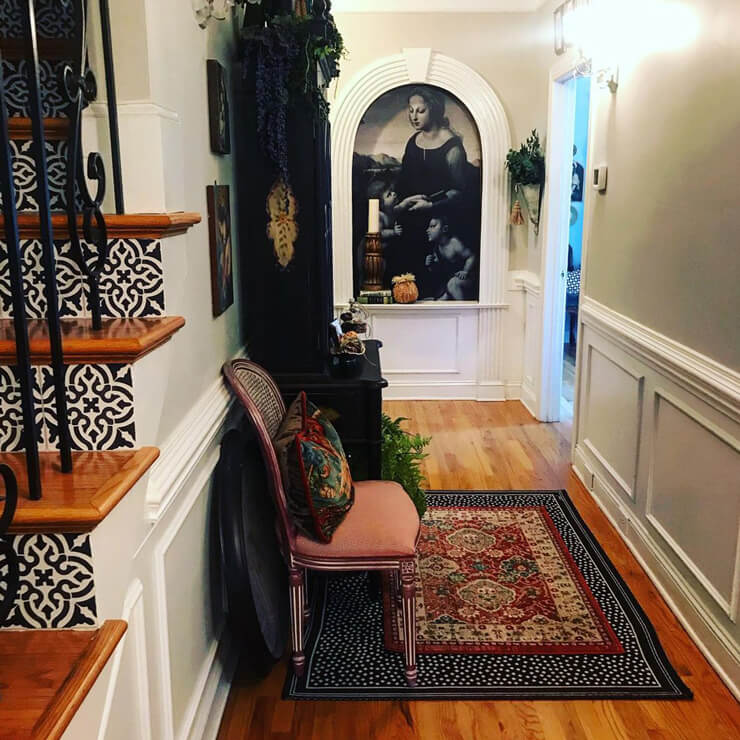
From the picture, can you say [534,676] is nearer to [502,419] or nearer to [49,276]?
[49,276]

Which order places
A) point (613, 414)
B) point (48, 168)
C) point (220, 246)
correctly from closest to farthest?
point (48, 168), point (220, 246), point (613, 414)

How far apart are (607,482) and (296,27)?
8.08 feet

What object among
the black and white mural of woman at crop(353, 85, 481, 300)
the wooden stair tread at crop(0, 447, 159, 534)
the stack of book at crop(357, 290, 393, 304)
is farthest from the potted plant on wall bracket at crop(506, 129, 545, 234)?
the wooden stair tread at crop(0, 447, 159, 534)

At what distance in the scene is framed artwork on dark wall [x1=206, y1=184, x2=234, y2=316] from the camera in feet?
7.32

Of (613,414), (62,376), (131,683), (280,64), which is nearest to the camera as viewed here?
(62,376)

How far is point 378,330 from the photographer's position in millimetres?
5609

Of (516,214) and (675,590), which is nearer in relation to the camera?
(675,590)

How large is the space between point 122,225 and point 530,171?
13.4 ft

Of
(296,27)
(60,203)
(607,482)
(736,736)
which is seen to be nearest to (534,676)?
(736,736)

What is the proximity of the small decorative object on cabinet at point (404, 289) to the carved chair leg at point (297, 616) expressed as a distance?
11.0 feet

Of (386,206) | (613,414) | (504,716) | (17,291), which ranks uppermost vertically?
(386,206)

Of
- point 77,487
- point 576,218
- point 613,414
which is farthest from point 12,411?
point 576,218

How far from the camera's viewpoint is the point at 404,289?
18.0 feet

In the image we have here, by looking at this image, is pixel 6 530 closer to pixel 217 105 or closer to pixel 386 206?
pixel 217 105
